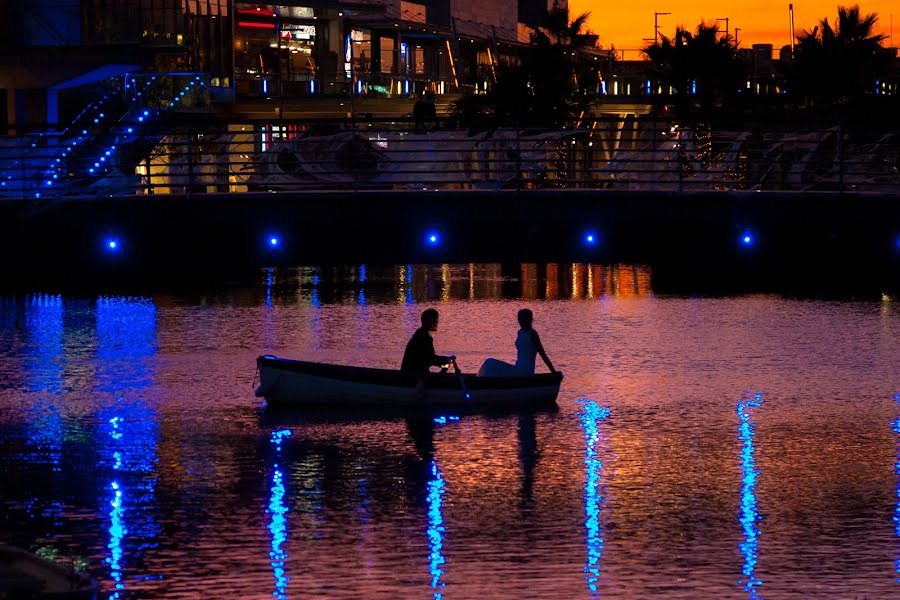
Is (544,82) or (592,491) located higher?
(544,82)

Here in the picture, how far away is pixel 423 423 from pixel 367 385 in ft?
3.83

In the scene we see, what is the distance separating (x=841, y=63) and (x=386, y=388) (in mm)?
61771

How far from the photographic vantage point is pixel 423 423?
20938 millimetres

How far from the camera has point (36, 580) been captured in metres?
10.5

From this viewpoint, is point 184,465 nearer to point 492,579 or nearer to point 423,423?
point 423,423

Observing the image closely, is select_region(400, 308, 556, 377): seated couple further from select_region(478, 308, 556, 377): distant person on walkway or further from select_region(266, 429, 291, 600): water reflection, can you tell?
select_region(266, 429, 291, 600): water reflection

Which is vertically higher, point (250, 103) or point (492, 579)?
point (250, 103)

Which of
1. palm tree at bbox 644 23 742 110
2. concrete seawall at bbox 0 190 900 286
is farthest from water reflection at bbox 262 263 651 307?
palm tree at bbox 644 23 742 110

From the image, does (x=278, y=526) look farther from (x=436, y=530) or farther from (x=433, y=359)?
(x=433, y=359)

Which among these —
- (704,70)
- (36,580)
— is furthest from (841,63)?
(36,580)

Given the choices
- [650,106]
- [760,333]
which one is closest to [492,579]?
[760,333]

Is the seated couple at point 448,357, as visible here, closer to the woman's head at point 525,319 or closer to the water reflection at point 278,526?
the woman's head at point 525,319

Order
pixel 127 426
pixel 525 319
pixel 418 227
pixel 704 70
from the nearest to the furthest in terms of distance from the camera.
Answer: pixel 127 426
pixel 525 319
pixel 418 227
pixel 704 70

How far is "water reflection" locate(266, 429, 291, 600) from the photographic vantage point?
13.0m
